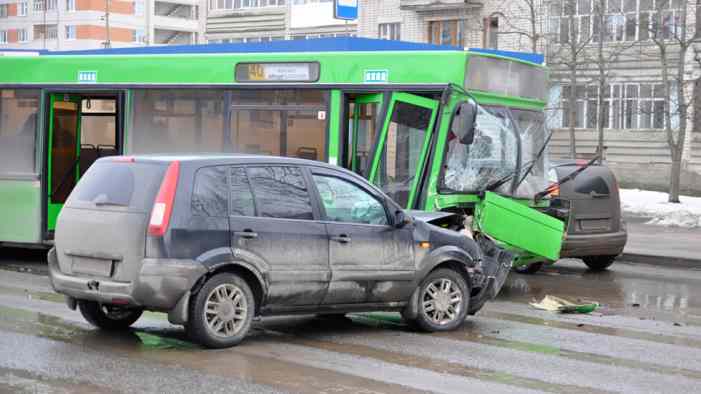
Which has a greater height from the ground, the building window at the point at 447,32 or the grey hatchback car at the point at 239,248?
the building window at the point at 447,32

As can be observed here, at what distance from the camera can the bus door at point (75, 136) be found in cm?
1625

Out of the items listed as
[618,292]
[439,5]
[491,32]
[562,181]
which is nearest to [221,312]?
[618,292]

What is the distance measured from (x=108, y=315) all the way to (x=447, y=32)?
43.2 m

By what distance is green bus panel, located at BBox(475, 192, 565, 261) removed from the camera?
1270cm

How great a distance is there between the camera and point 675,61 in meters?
44.1

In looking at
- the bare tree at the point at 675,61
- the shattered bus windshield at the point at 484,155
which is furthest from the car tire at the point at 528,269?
the bare tree at the point at 675,61

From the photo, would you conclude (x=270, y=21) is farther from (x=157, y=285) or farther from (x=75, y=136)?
(x=157, y=285)

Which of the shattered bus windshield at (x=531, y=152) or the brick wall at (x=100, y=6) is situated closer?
the shattered bus windshield at (x=531, y=152)

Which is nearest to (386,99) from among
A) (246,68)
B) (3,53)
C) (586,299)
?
(246,68)

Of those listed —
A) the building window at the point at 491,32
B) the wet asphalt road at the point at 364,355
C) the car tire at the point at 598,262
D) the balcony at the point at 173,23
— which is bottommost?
the car tire at the point at 598,262

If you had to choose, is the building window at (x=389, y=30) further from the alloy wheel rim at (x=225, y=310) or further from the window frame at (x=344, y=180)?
the alloy wheel rim at (x=225, y=310)

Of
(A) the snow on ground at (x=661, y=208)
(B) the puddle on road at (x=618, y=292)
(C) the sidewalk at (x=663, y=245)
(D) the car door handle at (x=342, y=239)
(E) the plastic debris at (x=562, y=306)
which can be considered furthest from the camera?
(A) the snow on ground at (x=661, y=208)

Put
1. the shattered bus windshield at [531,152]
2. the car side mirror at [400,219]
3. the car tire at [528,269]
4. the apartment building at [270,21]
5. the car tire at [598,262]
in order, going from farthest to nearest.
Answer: the apartment building at [270,21], the car tire at [598,262], the car tire at [528,269], the shattered bus windshield at [531,152], the car side mirror at [400,219]

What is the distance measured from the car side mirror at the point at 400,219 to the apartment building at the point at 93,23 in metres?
87.0
